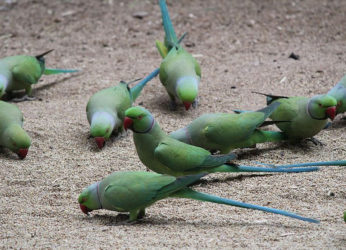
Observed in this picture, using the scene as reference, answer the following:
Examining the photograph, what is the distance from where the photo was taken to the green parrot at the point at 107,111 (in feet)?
15.3

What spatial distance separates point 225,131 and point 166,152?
650 millimetres

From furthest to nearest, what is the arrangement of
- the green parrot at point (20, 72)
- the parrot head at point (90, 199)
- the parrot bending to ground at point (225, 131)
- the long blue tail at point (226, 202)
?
1. the green parrot at point (20, 72)
2. the parrot bending to ground at point (225, 131)
3. the parrot head at point (90, 199)
4. the long blue tail at point (226, 202)

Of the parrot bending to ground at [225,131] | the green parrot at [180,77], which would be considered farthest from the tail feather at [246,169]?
the green parrot at [180,77]

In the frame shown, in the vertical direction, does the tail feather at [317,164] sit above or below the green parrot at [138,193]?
below

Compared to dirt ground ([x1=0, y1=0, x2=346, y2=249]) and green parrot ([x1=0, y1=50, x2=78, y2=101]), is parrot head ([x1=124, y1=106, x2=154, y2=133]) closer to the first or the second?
dirt ground ([x1=0, y1=0, x2=346, y2=249])

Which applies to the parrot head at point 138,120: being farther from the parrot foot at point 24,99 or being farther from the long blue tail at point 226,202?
the parrot foot at point 24,99

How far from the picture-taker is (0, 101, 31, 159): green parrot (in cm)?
450

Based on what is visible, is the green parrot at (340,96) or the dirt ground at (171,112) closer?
the dirt ground at (171,112)

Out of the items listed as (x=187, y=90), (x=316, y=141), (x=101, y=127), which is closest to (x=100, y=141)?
(x=101, y=127)

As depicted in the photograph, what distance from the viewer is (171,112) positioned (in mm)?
5469

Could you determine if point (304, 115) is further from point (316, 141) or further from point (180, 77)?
point (180, 77)

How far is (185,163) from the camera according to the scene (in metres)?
3.76

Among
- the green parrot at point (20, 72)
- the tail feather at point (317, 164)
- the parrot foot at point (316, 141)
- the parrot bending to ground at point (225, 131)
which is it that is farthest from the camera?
the green parrot at point (20, 72)

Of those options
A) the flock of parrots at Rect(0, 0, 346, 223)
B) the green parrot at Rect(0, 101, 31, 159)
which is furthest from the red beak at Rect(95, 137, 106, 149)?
the green parrot at Rect(0, 101, 31, 159)
